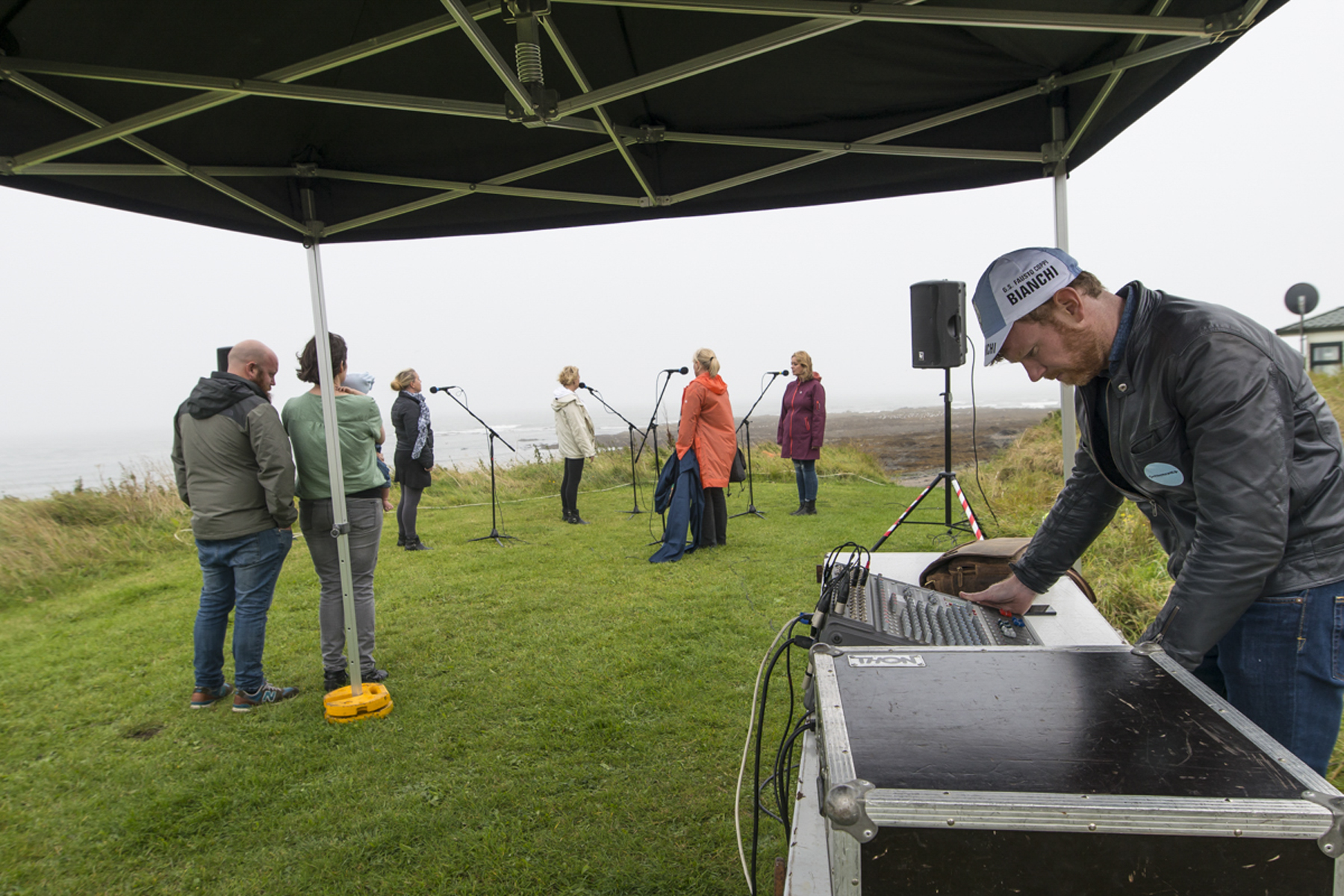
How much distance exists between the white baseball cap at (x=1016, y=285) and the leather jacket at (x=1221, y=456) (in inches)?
6.2

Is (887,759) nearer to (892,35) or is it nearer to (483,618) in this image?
(892,35)

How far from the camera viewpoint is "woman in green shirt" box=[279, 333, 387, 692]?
3514mm

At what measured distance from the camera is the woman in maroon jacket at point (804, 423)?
26.4 ft

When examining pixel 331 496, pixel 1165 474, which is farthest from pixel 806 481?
pixel 1165 474

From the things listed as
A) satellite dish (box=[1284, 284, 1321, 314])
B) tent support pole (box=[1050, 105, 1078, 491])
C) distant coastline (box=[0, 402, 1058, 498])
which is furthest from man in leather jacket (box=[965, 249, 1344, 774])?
satellite dish (box=[1284, 284, 1321, 314])

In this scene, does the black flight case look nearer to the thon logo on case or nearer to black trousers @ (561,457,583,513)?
the thon logo on case

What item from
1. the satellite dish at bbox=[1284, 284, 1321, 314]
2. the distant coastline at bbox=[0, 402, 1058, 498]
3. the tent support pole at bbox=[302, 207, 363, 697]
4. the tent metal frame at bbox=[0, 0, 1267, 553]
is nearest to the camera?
the tent metal frame at bbox=[0, 0, 1267, 553]

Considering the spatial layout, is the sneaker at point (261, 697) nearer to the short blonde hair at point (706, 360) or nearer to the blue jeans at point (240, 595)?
the blue jeans at point (240, 595)

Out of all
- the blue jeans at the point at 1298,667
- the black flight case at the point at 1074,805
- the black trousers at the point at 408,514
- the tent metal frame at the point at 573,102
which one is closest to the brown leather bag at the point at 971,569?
the tent metal frame at the point at 573,102

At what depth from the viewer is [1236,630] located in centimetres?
139

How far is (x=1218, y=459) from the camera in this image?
122cm

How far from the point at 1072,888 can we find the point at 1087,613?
1.22 metres

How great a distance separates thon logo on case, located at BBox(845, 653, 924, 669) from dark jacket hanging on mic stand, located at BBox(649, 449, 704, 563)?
16.3 feet

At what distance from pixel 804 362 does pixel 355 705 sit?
595 cm
